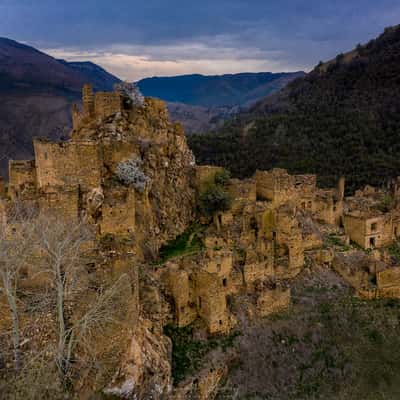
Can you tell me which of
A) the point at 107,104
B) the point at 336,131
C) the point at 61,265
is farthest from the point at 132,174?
the point at 336,131

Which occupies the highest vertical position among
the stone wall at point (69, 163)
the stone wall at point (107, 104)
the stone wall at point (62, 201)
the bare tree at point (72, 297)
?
the stone wall at point (107, 104)

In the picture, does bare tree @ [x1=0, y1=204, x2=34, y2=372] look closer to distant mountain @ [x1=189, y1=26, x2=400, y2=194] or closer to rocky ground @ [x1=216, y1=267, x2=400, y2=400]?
rocky ground @ [x1=216, y1=267, x2=400, y2=400]

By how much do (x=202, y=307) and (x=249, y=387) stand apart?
3.50 meters

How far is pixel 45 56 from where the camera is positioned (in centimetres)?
8056

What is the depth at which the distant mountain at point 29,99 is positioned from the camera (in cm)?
4971

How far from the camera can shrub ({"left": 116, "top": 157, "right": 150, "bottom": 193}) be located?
18594 millimetres

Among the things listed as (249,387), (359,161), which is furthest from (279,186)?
(359,161)

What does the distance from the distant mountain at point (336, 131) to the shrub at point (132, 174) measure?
33.1 meters

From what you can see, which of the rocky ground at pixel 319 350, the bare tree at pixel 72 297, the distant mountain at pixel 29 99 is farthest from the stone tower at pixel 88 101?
the distant mountain at pixel 29 99

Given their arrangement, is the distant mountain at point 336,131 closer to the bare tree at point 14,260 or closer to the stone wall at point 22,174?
the stone wall at point 22,174

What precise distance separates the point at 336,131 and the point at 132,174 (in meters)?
49.2

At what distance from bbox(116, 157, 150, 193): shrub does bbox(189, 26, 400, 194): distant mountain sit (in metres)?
33.1

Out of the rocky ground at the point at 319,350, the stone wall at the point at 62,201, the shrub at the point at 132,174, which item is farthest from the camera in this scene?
the shrub at the point at 132,174

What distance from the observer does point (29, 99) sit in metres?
58.0
